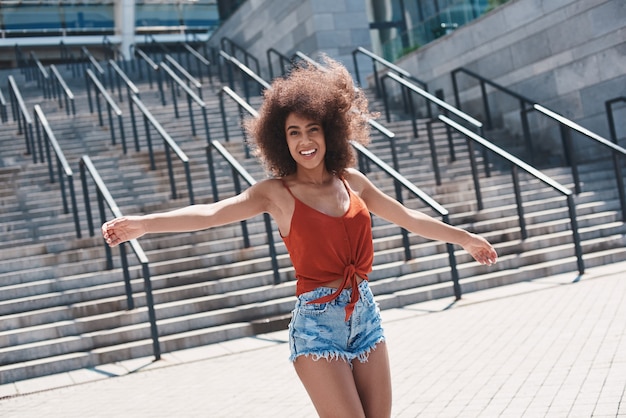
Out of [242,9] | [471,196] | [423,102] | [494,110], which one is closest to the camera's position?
[471,196]

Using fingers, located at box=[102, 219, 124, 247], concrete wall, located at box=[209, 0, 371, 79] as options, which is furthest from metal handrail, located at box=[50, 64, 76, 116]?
fingers, located at box=[102, 219, 124, 247]

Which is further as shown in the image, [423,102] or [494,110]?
[423,102]

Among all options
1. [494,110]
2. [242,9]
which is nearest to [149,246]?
[494,110]

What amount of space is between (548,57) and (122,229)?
11.1 meters

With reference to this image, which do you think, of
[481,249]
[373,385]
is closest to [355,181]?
[481,249]

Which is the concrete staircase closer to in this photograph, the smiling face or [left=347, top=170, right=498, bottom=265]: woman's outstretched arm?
[left=347, top=170, right=498, bottom=265]: woman's outstretched arm

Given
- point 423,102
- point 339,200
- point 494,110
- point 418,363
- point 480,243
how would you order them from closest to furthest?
Answer: 1. point 339,200
2. point 480,243
3. point 418,363
4. point 494,110
5. point 423,102

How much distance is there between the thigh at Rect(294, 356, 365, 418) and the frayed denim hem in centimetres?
1

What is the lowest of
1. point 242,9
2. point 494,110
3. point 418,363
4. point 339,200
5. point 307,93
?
point 418,363

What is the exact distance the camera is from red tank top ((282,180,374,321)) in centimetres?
285

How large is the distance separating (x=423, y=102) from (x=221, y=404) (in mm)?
10873

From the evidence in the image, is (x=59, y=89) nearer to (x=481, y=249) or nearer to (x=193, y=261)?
(x=193, y=261)

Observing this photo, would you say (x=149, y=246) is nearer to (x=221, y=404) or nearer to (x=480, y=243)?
(x=221, y=404)

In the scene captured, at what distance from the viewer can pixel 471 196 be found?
1059 cm
